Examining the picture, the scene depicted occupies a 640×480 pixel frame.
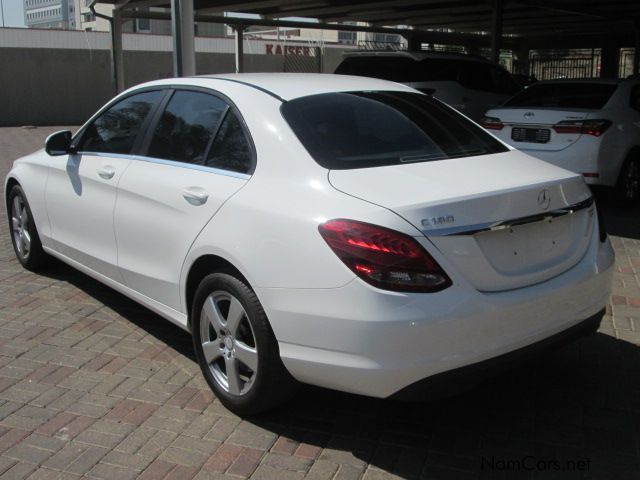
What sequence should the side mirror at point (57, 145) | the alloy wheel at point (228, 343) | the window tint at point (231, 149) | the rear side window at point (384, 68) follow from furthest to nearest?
the rear side window at point (384, 68), the side mirror at point (57, 145), the window tint at point (231, 149), the alloy wheel at point (228, 343)

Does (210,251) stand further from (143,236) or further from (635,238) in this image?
(635,238)

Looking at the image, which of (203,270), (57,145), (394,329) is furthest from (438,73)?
(394,329)

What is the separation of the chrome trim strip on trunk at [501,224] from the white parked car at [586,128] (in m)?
4.77

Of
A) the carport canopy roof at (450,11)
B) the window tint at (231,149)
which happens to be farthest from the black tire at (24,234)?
the carport canopy roof at (450,11)

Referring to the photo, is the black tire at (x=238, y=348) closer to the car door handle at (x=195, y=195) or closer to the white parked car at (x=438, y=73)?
the car door handle at (x=195, y=195)

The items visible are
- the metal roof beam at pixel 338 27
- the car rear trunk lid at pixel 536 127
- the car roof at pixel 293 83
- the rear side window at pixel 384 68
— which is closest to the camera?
the car roof at pixel 293 83

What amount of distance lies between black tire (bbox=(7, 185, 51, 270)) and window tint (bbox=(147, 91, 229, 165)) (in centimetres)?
195

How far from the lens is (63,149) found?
4.88m

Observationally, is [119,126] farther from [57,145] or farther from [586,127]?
[586,127]

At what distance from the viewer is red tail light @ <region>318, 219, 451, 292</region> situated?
2684 mm

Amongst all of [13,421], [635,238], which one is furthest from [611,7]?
[13,421]

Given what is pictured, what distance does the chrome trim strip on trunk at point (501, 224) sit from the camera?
8.98 ft

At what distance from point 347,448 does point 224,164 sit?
1500 mm

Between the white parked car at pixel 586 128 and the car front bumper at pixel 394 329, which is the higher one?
the white parked car at pixel 586 128
